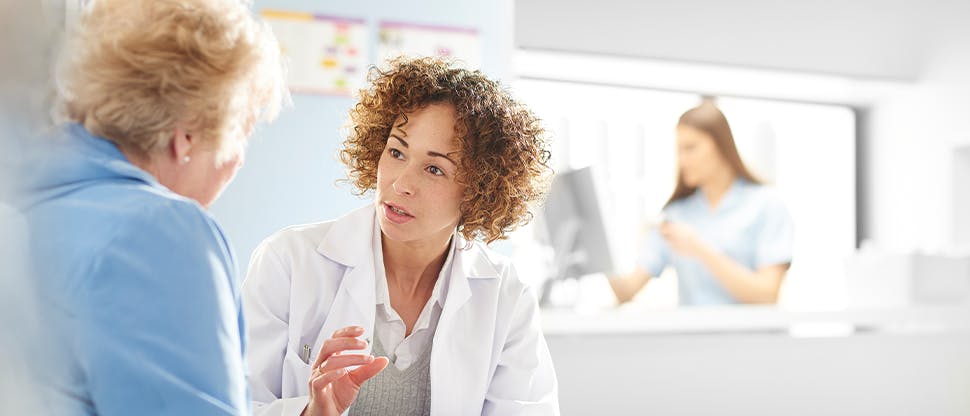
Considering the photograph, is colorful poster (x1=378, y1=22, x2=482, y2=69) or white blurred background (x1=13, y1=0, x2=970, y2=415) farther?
white blurred background (x1=13, y1=0, x2=970, y2=415)

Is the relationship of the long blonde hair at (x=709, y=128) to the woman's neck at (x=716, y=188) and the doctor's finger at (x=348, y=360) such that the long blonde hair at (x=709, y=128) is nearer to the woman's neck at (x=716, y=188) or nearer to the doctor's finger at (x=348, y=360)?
the woman's neck at (x=716, y=188)

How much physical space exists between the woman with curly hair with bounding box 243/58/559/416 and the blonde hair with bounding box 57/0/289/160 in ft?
2.33

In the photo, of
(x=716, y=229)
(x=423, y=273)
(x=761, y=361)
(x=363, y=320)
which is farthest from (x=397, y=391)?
(x=716, y=229)

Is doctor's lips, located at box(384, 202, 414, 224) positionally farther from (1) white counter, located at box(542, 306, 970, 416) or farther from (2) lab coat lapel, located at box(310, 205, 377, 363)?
(1) white counter, located at box(542, 306, 970, 416)

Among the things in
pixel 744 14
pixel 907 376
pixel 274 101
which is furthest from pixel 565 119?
pixel 274 101

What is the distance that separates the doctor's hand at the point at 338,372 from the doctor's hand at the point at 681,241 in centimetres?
215

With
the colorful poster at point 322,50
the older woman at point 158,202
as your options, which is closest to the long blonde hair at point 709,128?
the colorful poster at point 322,50

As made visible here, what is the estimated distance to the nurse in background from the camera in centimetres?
332

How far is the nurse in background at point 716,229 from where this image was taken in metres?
3.32

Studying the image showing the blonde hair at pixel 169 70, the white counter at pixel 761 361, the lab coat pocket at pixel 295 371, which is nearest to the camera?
the blonde hair at pixel 169 70

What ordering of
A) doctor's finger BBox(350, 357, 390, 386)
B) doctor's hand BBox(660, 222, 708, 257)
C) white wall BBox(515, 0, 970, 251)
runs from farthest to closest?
doctor's hand BBox(660, 222, 708, 257) → white wall BBox(515, 0, 970, 251) → doctor's finger BBox(350, 357, 390, 386)

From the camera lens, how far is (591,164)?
3244 millimetres

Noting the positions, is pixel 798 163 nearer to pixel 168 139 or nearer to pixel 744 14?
pixel 744 14

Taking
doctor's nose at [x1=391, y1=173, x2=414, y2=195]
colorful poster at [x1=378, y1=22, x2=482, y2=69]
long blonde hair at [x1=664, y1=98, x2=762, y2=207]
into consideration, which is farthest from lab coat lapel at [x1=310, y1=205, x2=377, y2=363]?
long blonde hair at [x1=664, y1=98, x2=762, y2=207]
